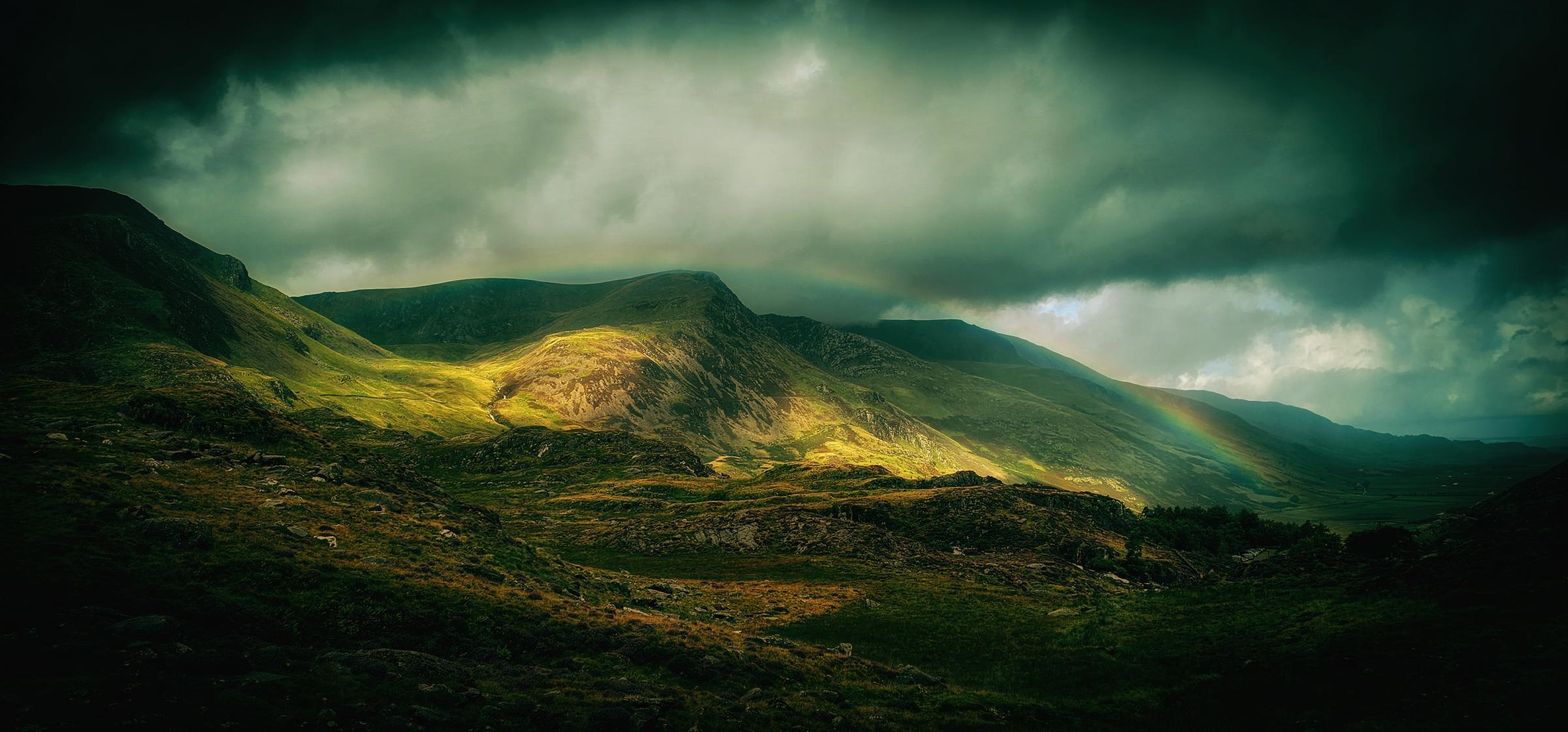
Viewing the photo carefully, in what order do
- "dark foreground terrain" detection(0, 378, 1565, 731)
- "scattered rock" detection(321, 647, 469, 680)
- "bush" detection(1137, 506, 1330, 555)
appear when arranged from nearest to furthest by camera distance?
"dark foreground terrain" detection(0, 378, 1565, 731)
"scattered rock" detection(321, 647, 469, 680)
"bush" detection(1137, 506, 1330, 555)

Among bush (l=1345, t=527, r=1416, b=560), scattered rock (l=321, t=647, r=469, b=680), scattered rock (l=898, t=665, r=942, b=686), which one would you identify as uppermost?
bush (l=1345, t=527, r=1416, b=560)

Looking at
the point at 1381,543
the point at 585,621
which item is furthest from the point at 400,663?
the point at 1381,543

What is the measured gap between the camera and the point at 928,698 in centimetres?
2822

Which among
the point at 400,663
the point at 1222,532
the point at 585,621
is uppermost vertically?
the point at 400,663

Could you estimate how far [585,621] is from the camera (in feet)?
107

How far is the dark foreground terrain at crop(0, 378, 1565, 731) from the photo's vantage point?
1852 cm

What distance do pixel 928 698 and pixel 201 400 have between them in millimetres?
67305

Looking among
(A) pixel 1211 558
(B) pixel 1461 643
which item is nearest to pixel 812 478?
(A) pixel 1211 558

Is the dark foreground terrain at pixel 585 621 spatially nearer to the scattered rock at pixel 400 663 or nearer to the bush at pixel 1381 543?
the scattered rock at pixel 400 663

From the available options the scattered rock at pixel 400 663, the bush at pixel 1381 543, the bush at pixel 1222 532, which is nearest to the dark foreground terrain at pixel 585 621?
the scattered rock at pixel 400 663

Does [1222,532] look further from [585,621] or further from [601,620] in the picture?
[585,621]

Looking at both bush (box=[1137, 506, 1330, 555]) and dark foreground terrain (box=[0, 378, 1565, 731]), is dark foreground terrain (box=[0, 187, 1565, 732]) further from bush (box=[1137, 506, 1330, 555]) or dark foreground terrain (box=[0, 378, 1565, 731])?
bush (box=[1137, 506, 1330, 555])

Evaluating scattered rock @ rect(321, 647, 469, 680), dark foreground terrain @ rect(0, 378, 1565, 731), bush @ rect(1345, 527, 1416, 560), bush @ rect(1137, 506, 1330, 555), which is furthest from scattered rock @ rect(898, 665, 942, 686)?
bush @ rect(1137, 506, 1330, 555)

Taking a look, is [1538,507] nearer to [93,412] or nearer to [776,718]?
[776,718]
